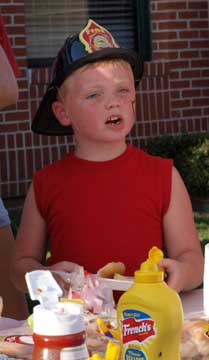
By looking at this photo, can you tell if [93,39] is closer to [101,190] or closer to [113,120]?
[113,120]

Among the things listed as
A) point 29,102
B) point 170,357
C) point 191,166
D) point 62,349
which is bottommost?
point 191,166

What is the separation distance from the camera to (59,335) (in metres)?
1.71

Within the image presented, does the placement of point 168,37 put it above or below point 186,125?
above

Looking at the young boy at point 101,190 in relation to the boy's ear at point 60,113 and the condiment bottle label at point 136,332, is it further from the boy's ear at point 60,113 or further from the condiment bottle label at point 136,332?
the condiment bottle label at point 136,332

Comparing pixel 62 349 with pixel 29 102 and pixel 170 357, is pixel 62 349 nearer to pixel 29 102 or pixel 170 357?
pixel 170 357

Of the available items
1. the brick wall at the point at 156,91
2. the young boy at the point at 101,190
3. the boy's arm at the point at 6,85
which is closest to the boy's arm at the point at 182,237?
the young boy at the point at 101,190

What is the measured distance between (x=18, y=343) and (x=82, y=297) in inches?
12.6

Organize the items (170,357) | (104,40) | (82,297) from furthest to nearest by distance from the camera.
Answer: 1. (104,40)
2. (82,297)
3. (170,357)

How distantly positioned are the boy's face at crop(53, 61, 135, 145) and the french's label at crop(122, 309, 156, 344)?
1.09 meters

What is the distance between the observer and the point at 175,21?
9734 mm

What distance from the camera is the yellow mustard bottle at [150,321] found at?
191 cm

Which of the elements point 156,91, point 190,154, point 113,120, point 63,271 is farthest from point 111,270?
point 156,91

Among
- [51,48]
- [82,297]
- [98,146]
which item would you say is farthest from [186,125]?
[82,297]

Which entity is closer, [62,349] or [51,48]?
[62,349]
